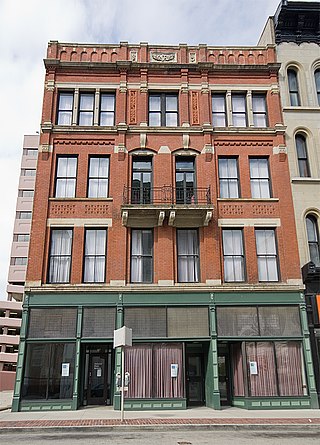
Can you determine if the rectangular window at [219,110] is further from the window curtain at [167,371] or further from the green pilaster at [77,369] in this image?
the green pilaster at [77,369]

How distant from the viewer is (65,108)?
20.8 metres

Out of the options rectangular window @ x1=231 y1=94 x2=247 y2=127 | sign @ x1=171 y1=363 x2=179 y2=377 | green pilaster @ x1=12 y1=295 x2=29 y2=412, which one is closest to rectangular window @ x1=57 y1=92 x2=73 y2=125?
rectangular window @ x1=231 y1=94 x2=247 y2=127

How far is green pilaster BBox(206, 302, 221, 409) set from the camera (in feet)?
54.2

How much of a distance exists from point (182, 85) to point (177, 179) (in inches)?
197

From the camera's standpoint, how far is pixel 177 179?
1995 cm

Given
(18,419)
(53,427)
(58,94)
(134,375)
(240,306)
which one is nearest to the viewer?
(53,427)

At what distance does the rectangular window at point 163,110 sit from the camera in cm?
2083

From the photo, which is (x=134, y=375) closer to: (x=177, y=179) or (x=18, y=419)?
(x=18, y=419)

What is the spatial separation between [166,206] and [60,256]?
17.1 ft

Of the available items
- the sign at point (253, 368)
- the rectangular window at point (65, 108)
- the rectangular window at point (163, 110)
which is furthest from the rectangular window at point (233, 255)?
the rectangular window at point (65, 108)

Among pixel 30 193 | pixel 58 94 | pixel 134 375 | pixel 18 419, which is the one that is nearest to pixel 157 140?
pixel 58 94

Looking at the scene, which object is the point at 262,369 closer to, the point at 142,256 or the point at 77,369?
the point at 142,256

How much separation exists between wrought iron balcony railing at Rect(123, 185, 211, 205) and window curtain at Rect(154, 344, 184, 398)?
6.36 meters

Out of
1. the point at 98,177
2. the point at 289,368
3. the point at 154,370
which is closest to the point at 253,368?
the point at 289,368
